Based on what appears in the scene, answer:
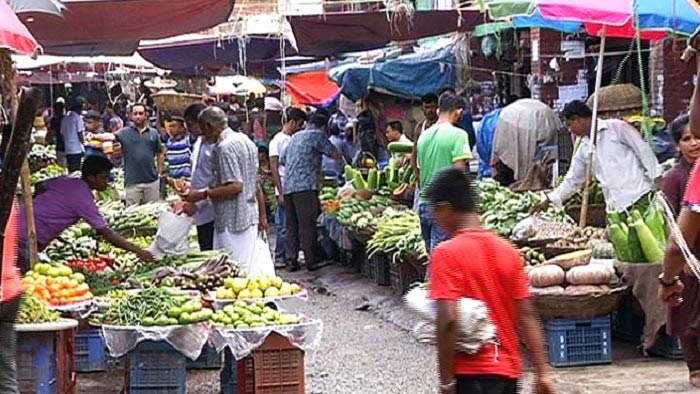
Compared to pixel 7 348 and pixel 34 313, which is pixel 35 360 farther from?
pixel 7 348

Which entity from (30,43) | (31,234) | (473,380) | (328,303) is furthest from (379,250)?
(473,380)

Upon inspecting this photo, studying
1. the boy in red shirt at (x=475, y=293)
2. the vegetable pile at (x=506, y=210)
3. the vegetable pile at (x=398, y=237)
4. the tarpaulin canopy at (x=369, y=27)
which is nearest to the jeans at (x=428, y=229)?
the vegetable pile at (x=506, y=210)

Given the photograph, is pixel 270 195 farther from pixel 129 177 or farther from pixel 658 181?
pixel 658 181

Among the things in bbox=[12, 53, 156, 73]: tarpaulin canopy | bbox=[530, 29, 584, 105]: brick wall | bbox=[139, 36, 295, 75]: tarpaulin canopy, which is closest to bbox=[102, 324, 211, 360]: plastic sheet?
bbox=[139, 36, 295, 75]: tarpaulin canopy

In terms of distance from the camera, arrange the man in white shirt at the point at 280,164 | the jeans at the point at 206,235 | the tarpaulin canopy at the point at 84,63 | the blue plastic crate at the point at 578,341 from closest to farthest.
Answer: the blue plastic crate at the point at 578,341 → the jeans at the point at 206,235 → the man in white shirt at the point at 280,164 → the tarpaulin canopy at the point at 84,63

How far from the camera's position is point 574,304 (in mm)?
9742

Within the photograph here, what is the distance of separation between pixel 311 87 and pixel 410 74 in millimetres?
8264

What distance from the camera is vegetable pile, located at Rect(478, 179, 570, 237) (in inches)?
468

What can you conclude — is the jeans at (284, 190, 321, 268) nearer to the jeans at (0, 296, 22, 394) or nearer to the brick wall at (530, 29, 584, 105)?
the brick wall at (530, 29, 584, 105)

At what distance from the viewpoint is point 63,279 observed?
8.77m

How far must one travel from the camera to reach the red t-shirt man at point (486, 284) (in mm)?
5223

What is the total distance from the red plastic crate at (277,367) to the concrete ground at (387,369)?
4.25 feet

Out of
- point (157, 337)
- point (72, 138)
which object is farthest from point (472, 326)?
point (72, 138)

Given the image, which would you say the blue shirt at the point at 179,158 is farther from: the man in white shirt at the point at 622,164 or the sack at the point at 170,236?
the man in white shirt at the point at 622,164
